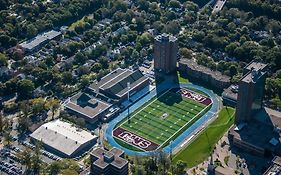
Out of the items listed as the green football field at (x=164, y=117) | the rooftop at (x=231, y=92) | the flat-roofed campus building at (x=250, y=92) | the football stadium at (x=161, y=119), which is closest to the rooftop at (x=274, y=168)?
the flat-roofed campus building at (x=250, y=92)

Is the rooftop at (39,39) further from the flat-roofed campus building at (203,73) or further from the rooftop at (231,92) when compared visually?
the rooftop at (231,92)

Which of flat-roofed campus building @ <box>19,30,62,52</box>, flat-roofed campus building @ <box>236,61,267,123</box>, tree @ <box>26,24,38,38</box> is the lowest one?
flat-roofed campus building @ <box>19,30,62,52</box>

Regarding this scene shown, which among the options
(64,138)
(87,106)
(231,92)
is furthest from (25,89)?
(231,92)

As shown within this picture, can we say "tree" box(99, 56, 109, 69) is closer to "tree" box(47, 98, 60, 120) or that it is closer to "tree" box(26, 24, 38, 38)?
"tree" box(47, 98, 60, 120)

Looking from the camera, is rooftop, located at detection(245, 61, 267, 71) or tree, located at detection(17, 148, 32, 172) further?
rooftop, located at detection(245, 61, 267, 71)

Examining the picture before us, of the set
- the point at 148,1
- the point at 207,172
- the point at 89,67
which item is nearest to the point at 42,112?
the point at 89,67

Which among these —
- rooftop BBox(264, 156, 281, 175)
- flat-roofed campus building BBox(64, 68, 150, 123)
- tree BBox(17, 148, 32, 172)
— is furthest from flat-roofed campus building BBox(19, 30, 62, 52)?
rooftop BBox(264, 156, 281, 175)

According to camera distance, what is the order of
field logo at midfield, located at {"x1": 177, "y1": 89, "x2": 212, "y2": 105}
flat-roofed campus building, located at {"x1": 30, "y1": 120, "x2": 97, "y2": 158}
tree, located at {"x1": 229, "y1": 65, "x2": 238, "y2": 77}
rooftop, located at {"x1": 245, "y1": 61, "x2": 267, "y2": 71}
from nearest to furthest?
flat-roofed campus building, located at {"x1": 30, "y1": 120, "x2": 97, "y2": 158}, rooftop, located at {"x1": 245, "y1": 61, "x2": 267, "y2": 71}, field logo at midfield, located at {"x1": 177, "y1": 89, "x2": 212, "y2": 105}, tree, located at {"x1": 229, "y1": 65, "x2": 238, "y2": 77}
